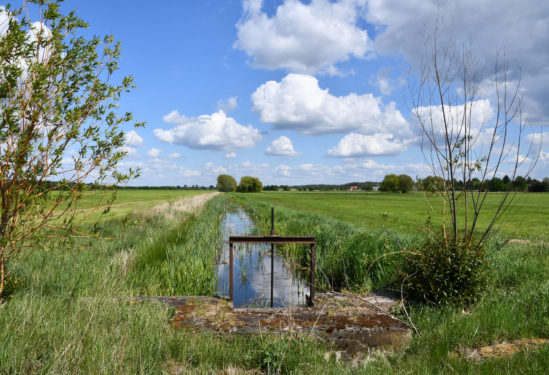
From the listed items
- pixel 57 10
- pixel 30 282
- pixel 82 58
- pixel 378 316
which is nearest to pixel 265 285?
pixel 378 316

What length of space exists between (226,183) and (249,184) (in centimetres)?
1360

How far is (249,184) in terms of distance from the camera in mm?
140750

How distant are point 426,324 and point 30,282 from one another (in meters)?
6.37

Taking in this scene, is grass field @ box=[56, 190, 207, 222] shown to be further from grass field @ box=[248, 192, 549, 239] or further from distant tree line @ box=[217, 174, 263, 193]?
distant tree line @ box=[217, 174, 263, 193]

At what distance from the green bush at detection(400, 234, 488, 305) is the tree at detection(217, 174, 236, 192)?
145 metres

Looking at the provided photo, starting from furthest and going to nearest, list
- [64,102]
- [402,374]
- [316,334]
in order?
[64,102] < [316,334] < [402,374]

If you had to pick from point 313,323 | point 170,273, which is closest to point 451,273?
point 313,323

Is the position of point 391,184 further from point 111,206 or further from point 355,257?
point 355,257

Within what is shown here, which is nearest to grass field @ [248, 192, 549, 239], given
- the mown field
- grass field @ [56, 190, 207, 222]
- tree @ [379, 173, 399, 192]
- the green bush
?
the green bush

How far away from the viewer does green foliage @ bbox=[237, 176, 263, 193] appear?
463ft

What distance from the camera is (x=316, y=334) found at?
13.6ft

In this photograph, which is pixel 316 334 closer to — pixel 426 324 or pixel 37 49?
pixel 426 324

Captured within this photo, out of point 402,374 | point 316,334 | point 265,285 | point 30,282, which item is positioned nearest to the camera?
point 402,374

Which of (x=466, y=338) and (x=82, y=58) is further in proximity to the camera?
(x=82, y=58)
